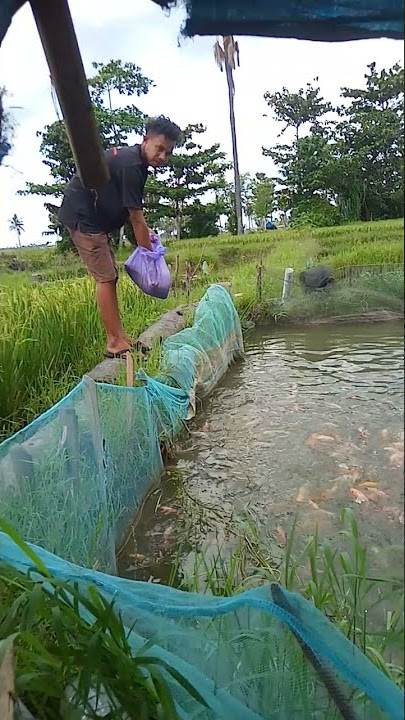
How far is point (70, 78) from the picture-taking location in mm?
1173

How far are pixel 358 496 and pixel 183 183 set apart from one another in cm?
171

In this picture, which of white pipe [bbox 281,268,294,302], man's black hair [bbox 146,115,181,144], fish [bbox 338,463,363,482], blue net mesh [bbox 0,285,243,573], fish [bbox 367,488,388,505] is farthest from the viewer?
white pipe [bbox 281,268,294,302]

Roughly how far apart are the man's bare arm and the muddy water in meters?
0.94

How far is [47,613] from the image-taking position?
3.76 feet

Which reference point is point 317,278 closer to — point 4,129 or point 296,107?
point 296,107

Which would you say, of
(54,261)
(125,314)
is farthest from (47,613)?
(125,314)

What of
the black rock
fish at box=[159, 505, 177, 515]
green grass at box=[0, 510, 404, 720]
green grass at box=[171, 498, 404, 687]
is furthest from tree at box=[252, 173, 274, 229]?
the black rock

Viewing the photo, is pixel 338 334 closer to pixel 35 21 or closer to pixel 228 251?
pixel 228 251

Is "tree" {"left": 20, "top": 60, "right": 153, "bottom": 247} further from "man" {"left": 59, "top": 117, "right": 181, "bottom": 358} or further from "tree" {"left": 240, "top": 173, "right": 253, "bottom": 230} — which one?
"tree" {"left": 240, "top": 173, "right": 253, "bottom": 230}

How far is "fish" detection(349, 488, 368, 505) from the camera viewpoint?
276 centimetres

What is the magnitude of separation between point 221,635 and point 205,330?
3.77 m

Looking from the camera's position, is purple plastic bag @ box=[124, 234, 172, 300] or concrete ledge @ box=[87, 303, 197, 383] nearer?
purple plastic bag @ box=[124, 234, 172, 300]

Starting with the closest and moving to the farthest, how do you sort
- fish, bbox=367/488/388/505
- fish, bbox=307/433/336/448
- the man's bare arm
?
the man's bare arm → fish, bbox=367/488/388/505 → fish, bbox=307/433/336/448

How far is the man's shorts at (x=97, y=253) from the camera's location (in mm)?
2168
